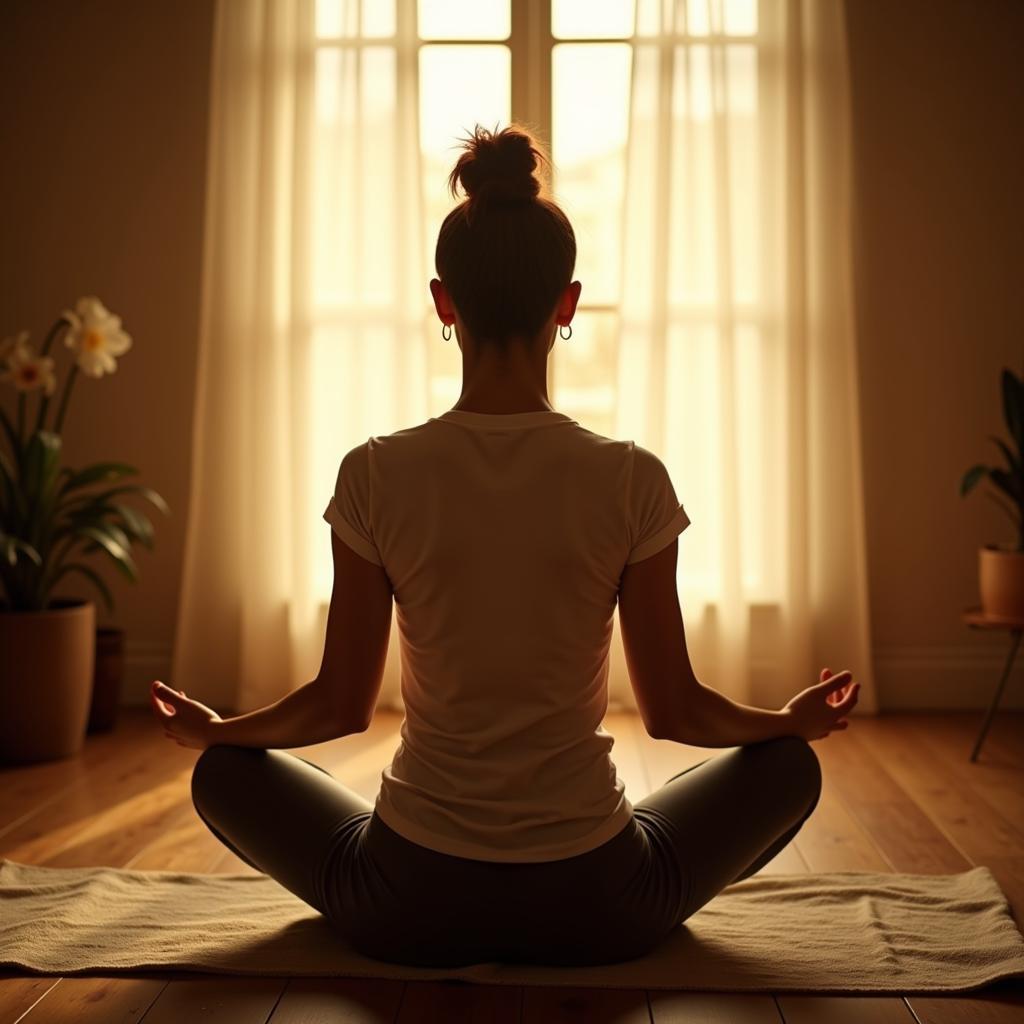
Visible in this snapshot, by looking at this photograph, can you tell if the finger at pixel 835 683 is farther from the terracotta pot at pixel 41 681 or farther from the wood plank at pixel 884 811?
the terracotta pot at pixel 41 681

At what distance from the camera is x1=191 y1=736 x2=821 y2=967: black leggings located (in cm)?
168

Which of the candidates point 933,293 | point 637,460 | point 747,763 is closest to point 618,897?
point 747,763

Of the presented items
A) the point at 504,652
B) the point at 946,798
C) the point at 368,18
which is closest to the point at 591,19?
the point at 368,18

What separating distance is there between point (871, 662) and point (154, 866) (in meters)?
2.30

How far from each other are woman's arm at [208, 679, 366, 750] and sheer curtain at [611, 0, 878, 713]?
2.29 m

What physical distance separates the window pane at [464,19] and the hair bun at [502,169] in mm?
2632

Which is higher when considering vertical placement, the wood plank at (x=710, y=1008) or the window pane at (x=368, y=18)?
the window pane at (x=368, y=18)

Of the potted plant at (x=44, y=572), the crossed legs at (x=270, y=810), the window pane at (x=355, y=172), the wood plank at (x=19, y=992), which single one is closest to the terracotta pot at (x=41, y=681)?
the potted plant at (x=44, y=572)

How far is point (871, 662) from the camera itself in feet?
13.0

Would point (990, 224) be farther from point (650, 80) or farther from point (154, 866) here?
point (154, 866)

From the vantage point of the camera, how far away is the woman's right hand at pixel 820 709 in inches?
69.5

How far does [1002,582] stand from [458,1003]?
212 cm

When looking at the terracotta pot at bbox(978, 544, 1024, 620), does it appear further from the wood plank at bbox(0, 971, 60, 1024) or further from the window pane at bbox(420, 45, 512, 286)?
the wood plank at bbox(0, 971, 60, 1024)

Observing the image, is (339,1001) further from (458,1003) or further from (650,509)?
(650,509)
